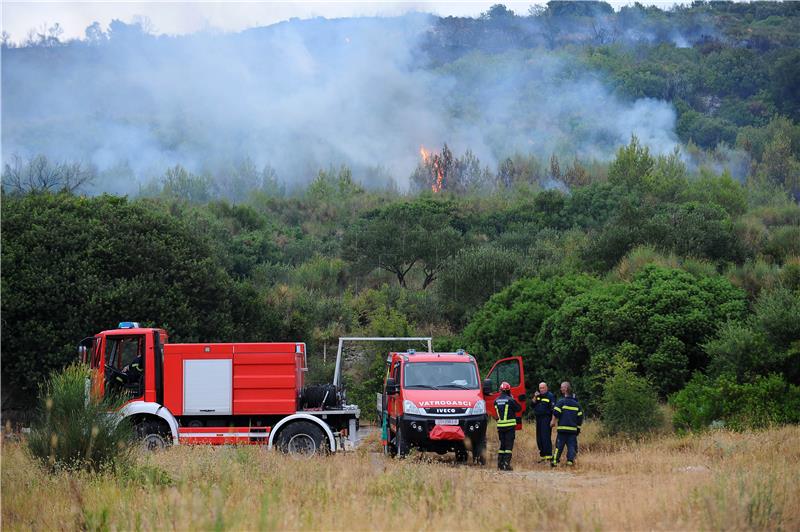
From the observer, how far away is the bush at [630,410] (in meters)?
24.5

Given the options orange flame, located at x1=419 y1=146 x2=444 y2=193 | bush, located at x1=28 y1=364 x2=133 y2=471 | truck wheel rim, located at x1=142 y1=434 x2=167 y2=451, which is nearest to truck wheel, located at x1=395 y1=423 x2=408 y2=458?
truck wheel rim, located at x1=142 y1=434 x2=167 y2=451

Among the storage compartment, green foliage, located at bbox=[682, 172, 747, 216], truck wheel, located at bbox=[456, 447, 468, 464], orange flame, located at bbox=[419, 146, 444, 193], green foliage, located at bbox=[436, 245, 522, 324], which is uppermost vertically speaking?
orange flame, located at bbox=[419, 146, 444, 193]

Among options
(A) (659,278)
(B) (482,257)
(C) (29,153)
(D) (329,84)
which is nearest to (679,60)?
(D) (329,84)

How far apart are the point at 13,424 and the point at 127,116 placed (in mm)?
129816

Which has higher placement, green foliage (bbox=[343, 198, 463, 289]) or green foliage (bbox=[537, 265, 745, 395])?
green foliage (bbox=[343, 198, 463, 289])

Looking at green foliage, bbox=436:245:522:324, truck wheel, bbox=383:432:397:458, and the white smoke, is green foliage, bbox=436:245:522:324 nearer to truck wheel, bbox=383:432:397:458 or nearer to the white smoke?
truck wheel, bbox=383:432:397:458

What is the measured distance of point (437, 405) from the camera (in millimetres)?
20609

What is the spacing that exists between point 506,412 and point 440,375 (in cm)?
217

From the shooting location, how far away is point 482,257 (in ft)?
163

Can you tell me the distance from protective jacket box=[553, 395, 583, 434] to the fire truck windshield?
83.6 inches

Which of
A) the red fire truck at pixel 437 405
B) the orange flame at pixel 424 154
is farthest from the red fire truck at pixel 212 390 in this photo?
the orange flame at pixel 424 154

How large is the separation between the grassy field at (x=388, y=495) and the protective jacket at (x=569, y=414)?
1261 mm

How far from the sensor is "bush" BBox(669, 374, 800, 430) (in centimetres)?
2412

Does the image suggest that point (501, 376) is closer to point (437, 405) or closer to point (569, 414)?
point (437, 405)
